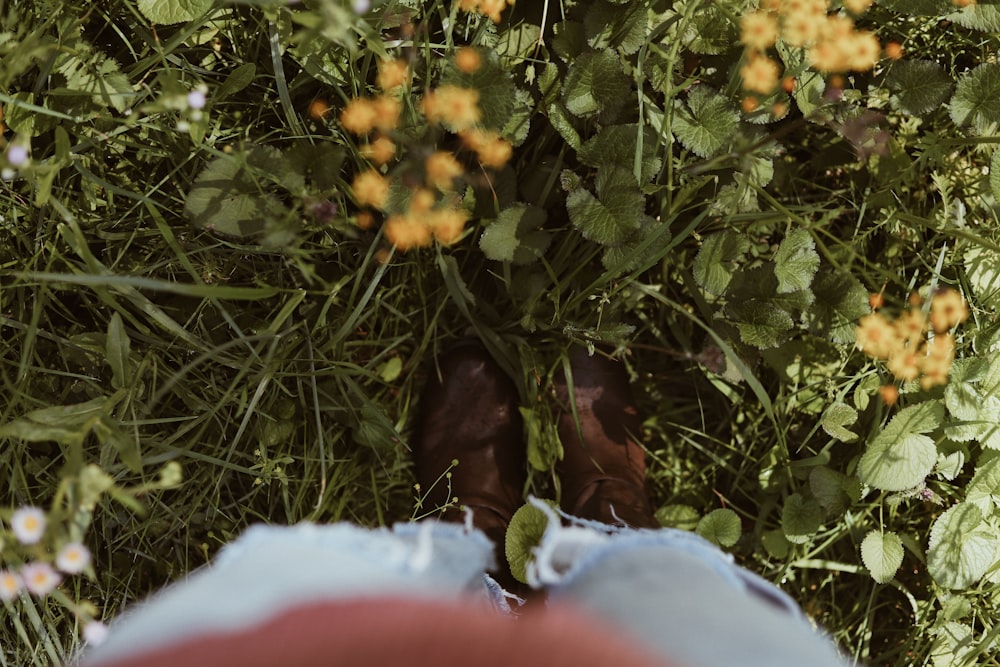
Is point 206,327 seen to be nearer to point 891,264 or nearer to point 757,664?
point 757,664

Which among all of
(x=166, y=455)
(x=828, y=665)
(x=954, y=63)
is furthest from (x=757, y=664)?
(x=954, y=63)

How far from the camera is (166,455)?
1.01m

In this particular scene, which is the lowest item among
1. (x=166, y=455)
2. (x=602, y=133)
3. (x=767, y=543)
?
(x=767, y=543)

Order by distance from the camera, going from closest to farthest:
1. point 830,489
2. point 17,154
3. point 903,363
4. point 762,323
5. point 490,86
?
point 17,154 < point 903,363 < point 490,86 < point 762,323 < point 830,489

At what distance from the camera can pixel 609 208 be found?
3.08 ft

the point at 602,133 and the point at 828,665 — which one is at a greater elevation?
the point at 602,133

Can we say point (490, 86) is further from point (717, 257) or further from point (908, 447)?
point (908, 447)

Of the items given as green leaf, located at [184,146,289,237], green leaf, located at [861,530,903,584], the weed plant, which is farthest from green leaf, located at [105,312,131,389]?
green leaf, located at [861,530,903,584]

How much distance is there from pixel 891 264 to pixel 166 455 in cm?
115

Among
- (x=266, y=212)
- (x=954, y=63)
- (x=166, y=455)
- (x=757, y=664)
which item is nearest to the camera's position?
(x=757, y=664)

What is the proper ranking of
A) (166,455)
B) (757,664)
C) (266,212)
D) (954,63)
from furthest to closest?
(954,63), (166,455), (266,212), (757,664)

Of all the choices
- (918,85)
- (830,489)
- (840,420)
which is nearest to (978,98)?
(918,85)

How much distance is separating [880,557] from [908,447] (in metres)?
0.20

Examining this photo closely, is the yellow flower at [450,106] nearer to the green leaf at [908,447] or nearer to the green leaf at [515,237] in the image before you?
the green leaf at [515,237]
